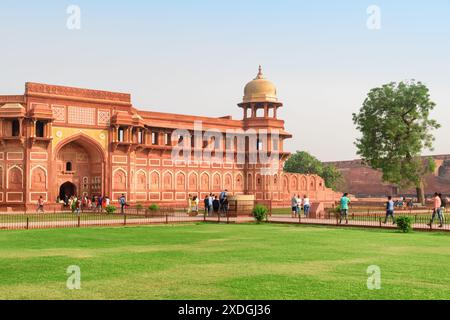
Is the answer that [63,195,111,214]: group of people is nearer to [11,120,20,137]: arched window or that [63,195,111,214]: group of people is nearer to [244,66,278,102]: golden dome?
[11,120,20,137]: arched window

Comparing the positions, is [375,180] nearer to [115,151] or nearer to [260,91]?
[260,91]

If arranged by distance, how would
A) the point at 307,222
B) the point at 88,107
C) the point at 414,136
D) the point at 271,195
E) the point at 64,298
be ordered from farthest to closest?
1. the point at 271,195
2. the point at 414,136
3. the point at 88,107
4. the point at 307,222
5. the point at 64,298

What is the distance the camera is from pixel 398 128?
37.7 m

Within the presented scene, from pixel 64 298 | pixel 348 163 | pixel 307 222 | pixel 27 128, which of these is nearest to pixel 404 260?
pixel 64 298

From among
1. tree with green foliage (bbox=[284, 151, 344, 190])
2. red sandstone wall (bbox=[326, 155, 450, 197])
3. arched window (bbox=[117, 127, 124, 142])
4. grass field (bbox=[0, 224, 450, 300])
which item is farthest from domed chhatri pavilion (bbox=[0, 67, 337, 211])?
red sandstone wall (bbox=[326, 155, 450, 197])

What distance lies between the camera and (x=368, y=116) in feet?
129

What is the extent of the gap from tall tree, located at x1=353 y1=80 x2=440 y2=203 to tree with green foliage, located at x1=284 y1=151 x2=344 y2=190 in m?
32.3

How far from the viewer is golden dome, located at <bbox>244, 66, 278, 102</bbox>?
145ft

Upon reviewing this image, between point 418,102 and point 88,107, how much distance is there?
2227 centimetres

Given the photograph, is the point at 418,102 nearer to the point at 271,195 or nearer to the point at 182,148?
the point at 271,195

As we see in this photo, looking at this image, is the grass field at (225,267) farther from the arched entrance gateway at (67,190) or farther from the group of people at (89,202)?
the arched entrance gateway at (67,190)

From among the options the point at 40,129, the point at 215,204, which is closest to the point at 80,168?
the point at 40,129

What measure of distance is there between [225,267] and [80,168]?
29.4 meters

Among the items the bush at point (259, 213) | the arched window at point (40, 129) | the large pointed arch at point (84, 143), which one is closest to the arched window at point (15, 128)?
the arched window at point (40, 129)
